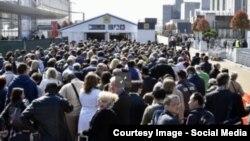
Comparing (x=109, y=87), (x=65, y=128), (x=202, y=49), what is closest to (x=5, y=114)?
(x=65, y=128)

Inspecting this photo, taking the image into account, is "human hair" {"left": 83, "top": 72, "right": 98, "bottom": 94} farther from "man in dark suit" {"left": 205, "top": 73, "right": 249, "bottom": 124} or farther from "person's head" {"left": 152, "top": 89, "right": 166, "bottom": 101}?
"man in dark suit" {"left": 205, "top": 73, "right": 249, "bottom": 124}

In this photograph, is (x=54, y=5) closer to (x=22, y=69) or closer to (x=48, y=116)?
(x=22, y=69)

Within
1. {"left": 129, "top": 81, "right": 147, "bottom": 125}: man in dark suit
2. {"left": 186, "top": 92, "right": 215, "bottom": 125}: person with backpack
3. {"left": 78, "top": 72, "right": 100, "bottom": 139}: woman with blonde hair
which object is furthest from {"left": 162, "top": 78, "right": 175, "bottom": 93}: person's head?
{"left": 186, "top": 92, "right": 215, "bottom": 125}: person with backpack

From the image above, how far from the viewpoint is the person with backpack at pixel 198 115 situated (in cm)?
885

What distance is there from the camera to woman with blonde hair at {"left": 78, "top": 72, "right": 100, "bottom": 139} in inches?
427

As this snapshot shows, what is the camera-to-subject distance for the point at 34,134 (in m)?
10.1

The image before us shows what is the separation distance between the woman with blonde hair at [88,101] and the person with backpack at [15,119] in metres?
0.99

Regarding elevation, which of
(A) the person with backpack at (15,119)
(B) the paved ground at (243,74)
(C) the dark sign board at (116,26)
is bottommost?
(B) the paved ground at (243,74)

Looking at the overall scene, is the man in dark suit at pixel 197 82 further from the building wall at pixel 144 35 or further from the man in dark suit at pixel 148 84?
the building wall at pixel 144 35

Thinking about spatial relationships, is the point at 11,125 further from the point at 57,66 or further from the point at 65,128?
the point at 57,66

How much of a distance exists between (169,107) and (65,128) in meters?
2.51

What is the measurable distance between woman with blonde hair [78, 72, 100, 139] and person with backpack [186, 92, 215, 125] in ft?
7.32

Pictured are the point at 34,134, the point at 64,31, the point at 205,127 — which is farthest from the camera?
the point at 64,31

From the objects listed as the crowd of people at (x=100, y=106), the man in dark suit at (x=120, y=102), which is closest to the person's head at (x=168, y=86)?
the crowd of people at (x=100, y=106)
